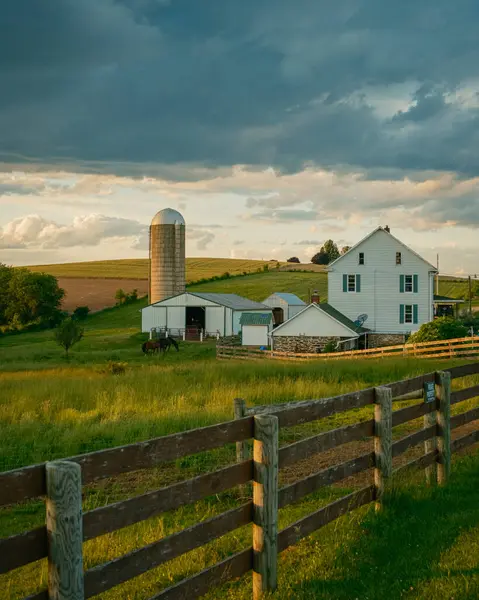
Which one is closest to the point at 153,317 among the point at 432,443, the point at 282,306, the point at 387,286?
the point at 282,306

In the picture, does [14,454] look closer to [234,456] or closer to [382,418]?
[234,456]

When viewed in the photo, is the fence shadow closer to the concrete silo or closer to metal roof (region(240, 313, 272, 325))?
metal roof (region(240, 313, 272, 325))

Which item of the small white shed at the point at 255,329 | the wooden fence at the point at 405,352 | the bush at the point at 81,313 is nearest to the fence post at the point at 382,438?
the wooden fence at the point at 405,352

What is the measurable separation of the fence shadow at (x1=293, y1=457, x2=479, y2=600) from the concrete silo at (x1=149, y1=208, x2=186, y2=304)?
66.3 metres

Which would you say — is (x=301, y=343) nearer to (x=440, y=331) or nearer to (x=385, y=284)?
(x=385, y=284)

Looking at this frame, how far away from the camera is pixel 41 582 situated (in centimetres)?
656

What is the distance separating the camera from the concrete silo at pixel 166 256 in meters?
74.5

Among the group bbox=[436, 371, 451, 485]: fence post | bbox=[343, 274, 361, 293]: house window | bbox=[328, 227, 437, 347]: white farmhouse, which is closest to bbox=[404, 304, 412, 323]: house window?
bbox=[328, 227, 437, 347]: white farmhouse

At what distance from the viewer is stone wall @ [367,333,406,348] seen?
53469 millimetres

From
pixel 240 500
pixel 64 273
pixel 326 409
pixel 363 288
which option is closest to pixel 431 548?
pixel 326 409

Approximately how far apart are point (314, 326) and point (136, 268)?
93.3 metres

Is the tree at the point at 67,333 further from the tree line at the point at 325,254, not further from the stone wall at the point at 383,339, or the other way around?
the tree line at the point at 325,254

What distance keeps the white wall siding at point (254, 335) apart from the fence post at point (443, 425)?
4895 centimetres

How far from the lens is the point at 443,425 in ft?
31.1
